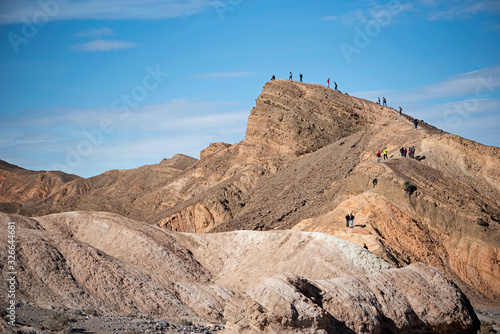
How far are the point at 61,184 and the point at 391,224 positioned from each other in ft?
281

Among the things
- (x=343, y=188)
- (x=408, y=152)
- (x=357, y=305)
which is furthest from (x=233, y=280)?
(x=408, y=152)

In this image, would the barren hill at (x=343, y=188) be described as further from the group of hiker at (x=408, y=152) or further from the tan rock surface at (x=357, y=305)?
the tan rock surface at (x=357, y=305)

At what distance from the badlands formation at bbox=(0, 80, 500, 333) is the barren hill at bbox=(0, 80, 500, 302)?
0.12 metres

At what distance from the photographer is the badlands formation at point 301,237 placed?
751 inches

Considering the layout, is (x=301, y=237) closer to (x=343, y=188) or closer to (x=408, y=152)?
(x=343, y=188)

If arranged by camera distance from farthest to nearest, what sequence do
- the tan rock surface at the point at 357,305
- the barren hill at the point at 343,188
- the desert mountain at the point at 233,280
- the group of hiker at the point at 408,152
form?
the group of hiker at the point at 408,152 < the barren hill at the point at 343,188 < the desert mountain at the point at 233,280 < the tan rock surface at the point at 357,305

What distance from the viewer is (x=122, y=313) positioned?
74.0ft

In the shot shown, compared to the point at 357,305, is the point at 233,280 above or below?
above

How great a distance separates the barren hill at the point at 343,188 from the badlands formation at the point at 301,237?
0.12 meters

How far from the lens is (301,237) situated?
2880cm

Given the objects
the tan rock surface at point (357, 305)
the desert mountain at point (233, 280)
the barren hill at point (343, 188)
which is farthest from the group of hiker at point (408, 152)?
the tan rock surface at point (357, 305)

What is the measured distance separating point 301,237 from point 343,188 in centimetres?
1698

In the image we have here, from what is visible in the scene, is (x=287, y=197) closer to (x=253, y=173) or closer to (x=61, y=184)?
(x=253, y=173)

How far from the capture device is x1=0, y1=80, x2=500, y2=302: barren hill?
3681 cm
